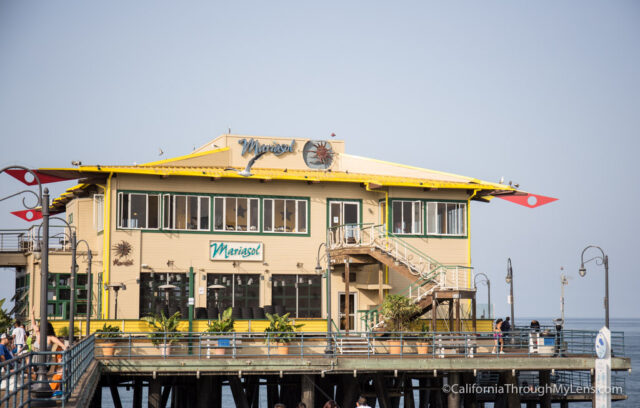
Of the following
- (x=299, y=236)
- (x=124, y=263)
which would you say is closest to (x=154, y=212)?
(x=124, y=263)

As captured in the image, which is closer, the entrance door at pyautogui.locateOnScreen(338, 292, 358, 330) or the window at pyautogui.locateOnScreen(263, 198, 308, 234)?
the entrance door at pyautogui.locateOnScreen(338, 292, 358, 330)

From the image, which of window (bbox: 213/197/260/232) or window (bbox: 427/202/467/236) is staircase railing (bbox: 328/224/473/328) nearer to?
window (bbox: 427/202/467/236)

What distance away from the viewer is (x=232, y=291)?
39.5 m

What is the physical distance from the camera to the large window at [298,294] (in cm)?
4012

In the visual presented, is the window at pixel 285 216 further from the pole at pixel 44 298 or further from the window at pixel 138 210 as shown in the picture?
the pole at pixel 44 298

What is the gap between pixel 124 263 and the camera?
38062mm

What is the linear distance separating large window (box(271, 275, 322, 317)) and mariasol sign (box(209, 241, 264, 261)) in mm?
1306

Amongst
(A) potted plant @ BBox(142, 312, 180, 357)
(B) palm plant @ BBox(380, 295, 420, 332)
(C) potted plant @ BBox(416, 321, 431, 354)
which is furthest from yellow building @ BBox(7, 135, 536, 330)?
(A) potted plant @ BBox(142, 312, 180, 357)

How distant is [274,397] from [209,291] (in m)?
5.38

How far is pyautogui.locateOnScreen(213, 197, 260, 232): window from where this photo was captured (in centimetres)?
4012

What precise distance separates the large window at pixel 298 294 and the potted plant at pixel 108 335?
25.4 feet

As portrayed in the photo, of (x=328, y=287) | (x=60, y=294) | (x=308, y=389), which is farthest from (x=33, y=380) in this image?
(x=60, y=294)

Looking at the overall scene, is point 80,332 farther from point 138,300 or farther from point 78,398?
point 78,398

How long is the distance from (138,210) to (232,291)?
17.4 ft
